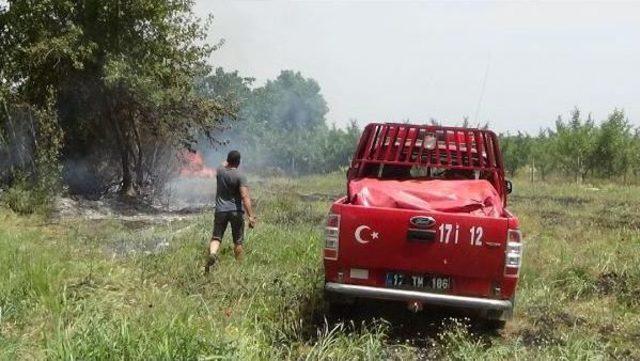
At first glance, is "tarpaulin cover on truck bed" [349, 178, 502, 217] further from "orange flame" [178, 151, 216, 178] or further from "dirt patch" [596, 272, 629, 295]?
"orange flame" [178, 151, 216, 178]

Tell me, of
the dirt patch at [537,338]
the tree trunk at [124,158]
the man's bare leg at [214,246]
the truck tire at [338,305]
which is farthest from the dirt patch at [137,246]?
the tree trunk at [124,158]

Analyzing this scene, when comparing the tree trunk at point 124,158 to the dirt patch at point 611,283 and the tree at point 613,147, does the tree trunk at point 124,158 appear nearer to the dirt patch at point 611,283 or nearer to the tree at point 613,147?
the dirt patch at point 611,283

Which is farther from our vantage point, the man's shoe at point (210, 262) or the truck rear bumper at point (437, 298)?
the man's shoe at point (210, 262)

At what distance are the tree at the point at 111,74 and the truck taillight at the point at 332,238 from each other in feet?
40.3

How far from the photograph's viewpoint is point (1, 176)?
17.1 meters

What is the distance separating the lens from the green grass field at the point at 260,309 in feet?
14.3

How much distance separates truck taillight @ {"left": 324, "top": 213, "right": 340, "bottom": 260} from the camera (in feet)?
19.8

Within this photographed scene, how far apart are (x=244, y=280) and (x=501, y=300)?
279 cm

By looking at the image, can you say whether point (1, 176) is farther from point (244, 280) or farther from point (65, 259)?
point (244, 280)

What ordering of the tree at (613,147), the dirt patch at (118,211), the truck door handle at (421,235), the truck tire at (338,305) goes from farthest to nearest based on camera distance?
the tree at (613,147)
the dirt patch at (118,211)
the truck tire at (338,305)
the truck door handle at (421,235)

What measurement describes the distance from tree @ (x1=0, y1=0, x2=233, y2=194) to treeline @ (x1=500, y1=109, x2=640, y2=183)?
26.7 metres

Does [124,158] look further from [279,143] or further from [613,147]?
[279,143]

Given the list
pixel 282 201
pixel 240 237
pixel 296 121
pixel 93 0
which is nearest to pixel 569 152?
pixel 282 201

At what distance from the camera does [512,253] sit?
19.2 feet
